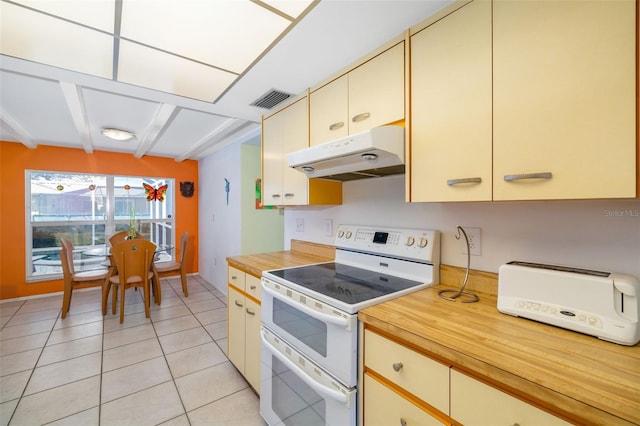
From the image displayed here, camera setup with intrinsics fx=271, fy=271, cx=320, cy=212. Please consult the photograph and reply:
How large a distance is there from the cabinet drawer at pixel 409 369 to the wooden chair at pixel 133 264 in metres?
3.10

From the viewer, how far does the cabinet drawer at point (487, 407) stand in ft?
2.19

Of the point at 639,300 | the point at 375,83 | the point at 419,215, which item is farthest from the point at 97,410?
the point at 639,300

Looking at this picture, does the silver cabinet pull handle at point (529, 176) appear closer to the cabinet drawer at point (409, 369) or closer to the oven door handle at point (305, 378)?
the cabinet drawer at point (409, 369)

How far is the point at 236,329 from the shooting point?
207 cm

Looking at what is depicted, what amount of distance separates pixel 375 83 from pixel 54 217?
5.18m

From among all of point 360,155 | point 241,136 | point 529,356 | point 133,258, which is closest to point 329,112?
point 360,155

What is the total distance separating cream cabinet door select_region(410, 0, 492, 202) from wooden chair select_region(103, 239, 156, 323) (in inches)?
129

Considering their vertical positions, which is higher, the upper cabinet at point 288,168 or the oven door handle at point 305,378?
the upper cabinet at point 288,168

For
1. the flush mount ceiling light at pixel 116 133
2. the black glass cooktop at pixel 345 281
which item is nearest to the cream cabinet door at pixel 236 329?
the black glass cooktop at pixel 345 281

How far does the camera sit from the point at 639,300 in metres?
0.82

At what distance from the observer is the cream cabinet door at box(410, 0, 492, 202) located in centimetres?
102

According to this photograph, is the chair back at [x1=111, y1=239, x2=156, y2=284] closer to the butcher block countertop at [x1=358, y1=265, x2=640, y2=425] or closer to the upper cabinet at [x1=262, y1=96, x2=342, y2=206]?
the upper cabinet at [x1=262, y1=96, x2=342, y2=206]

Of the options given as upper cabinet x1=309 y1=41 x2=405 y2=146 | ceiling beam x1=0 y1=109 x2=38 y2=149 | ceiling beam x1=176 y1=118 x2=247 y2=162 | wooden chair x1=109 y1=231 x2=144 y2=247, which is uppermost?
ceiling beam x1=176 y1=118 x2=247 y2=162

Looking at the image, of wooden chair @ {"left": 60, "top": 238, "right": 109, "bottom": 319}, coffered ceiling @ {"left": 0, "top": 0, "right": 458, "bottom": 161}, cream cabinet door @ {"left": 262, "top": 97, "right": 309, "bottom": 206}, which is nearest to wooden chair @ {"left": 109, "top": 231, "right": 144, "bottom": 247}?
wooden chair @ {"left": 60, "top": 238, "right": 109, "bottom": 319}
